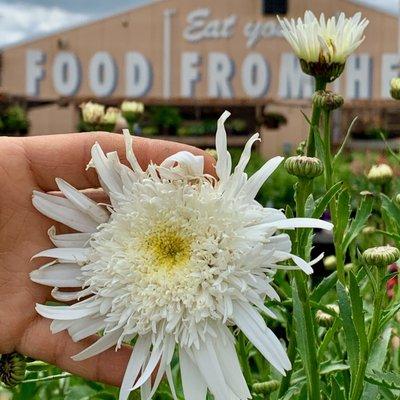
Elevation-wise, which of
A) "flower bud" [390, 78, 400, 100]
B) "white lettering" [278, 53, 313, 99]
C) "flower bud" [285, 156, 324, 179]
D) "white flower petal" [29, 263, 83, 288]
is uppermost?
"white lettering" [278, 53, 313, 99]

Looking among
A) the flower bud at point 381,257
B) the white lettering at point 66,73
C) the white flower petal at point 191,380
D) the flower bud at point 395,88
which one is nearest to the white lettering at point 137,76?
the white lettering at point 66,73

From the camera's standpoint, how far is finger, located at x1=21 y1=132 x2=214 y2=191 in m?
0.72

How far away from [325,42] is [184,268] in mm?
311

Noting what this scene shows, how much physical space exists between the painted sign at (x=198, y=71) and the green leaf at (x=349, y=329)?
948 cm

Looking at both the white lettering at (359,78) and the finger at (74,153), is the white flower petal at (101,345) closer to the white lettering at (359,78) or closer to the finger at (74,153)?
the finger at (74,153)

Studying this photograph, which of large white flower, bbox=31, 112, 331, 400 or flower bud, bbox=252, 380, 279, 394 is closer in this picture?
large white flower, bbox=31, 112, 331, 400

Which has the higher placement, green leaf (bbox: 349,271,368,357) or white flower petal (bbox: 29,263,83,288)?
white flower petal (bbox: 29,263,83,288)

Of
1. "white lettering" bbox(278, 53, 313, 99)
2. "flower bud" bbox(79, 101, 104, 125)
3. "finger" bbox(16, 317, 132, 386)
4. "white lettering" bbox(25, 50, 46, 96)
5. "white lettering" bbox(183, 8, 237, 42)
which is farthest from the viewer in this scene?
"white lettering" bbox(183, 8, 237, 42)

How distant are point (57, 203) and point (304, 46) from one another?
30 cm

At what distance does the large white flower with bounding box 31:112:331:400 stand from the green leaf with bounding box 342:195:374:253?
8.6 inches

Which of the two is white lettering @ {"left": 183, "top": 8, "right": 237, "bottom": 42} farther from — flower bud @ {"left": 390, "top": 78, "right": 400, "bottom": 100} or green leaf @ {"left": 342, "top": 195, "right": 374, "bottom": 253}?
green leaf @ {"left": 342, "top": 195, "right": 374, "bottom": 253}

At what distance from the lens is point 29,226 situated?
0.79m

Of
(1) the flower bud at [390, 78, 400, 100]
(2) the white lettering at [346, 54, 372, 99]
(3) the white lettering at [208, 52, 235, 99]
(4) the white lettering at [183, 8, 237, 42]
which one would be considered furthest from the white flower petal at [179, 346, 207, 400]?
(4) the white lettering at [183, 8, 237, 42]

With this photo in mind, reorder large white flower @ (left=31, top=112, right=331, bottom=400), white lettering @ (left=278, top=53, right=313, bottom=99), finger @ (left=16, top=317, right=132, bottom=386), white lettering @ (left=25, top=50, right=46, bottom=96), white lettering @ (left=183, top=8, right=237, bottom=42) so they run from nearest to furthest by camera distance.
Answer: large white flower @ (left=31, top=112, right=331, bottom=400), finger @ (left=16, top=317, right=132, bottom=386), white lettering @ (left=278, top=53, right=313, bottom=99), white lettering @ (left=25, top=50, right=46, bottom=96), white lettering @ (left=183, top=8, right=237, bottom=42)
